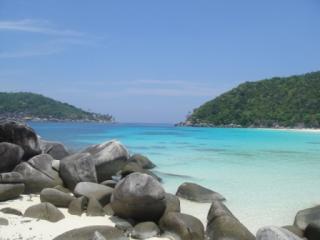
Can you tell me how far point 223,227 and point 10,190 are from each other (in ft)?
13.4

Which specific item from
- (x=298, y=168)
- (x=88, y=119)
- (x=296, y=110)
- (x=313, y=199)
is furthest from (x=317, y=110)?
(x=88, y=119)

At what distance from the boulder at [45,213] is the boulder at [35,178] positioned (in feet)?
6.50

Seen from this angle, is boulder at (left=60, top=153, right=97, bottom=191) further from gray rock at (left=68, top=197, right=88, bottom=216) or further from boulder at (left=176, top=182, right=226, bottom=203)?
boulder at (left=176, top=182, right=226, bottom=203)

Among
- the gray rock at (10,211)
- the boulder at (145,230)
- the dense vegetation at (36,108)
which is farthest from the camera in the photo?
the dense vegetation at (36,108)

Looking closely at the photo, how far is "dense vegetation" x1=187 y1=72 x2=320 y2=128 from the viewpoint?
7394 centimetres

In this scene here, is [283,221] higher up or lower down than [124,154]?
lower down

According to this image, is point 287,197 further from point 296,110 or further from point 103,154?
point 296,110

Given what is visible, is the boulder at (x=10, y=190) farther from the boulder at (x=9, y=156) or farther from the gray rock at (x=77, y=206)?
the gray rock at (x=77, y=206)

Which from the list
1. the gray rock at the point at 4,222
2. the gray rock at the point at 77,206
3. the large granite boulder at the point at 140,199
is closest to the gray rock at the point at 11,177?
the gray rock at the point at 77,206

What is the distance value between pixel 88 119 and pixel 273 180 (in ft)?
437

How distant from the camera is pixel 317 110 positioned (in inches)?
2830

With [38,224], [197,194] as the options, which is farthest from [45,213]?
[197,194]

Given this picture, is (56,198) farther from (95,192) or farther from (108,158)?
(108,158)

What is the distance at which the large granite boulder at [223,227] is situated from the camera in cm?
612
